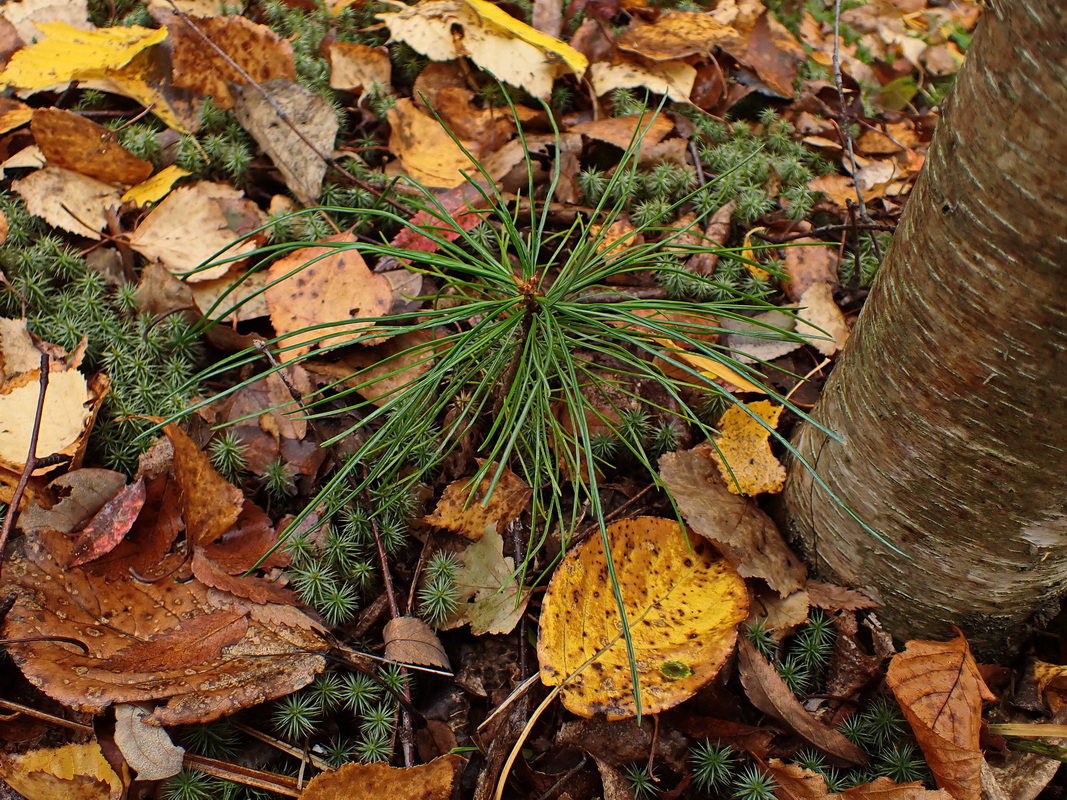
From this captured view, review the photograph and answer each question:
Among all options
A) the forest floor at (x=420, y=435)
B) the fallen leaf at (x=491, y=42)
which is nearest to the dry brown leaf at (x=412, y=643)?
the forest floor at (x=420, y=435)

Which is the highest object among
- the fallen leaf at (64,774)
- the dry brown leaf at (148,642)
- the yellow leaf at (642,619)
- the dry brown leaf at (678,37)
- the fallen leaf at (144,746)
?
the dry brown leaf at (678,37)

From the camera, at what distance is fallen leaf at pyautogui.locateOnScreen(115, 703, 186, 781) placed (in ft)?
4.69

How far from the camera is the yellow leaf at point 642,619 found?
1553 millimetres

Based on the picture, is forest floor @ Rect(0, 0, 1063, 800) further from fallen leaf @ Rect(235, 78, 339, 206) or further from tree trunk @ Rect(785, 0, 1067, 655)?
tree trunk @ Rect(785, 0, 1067, 655)

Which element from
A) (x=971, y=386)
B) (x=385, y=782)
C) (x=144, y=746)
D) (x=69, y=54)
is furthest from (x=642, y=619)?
(x=69, y=54)

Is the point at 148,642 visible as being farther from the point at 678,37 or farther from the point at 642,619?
the point at 678,37

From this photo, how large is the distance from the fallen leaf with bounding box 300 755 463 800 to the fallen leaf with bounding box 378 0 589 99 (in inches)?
76.4

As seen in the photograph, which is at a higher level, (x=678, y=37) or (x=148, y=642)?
(x=678, y=37)

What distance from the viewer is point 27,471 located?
167 centimetres

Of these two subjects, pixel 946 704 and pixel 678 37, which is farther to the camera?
pixel 678 37

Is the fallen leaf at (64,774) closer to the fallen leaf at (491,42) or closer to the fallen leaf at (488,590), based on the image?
the fallen leaf at (488,590)

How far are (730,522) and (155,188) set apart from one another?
1.84m

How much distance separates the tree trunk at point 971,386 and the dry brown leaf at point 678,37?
55.7 inches

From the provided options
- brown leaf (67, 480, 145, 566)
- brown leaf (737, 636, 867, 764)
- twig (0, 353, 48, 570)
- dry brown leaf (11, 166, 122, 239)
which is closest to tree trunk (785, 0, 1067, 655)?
brown leaf (737, 636, 867, 764)
